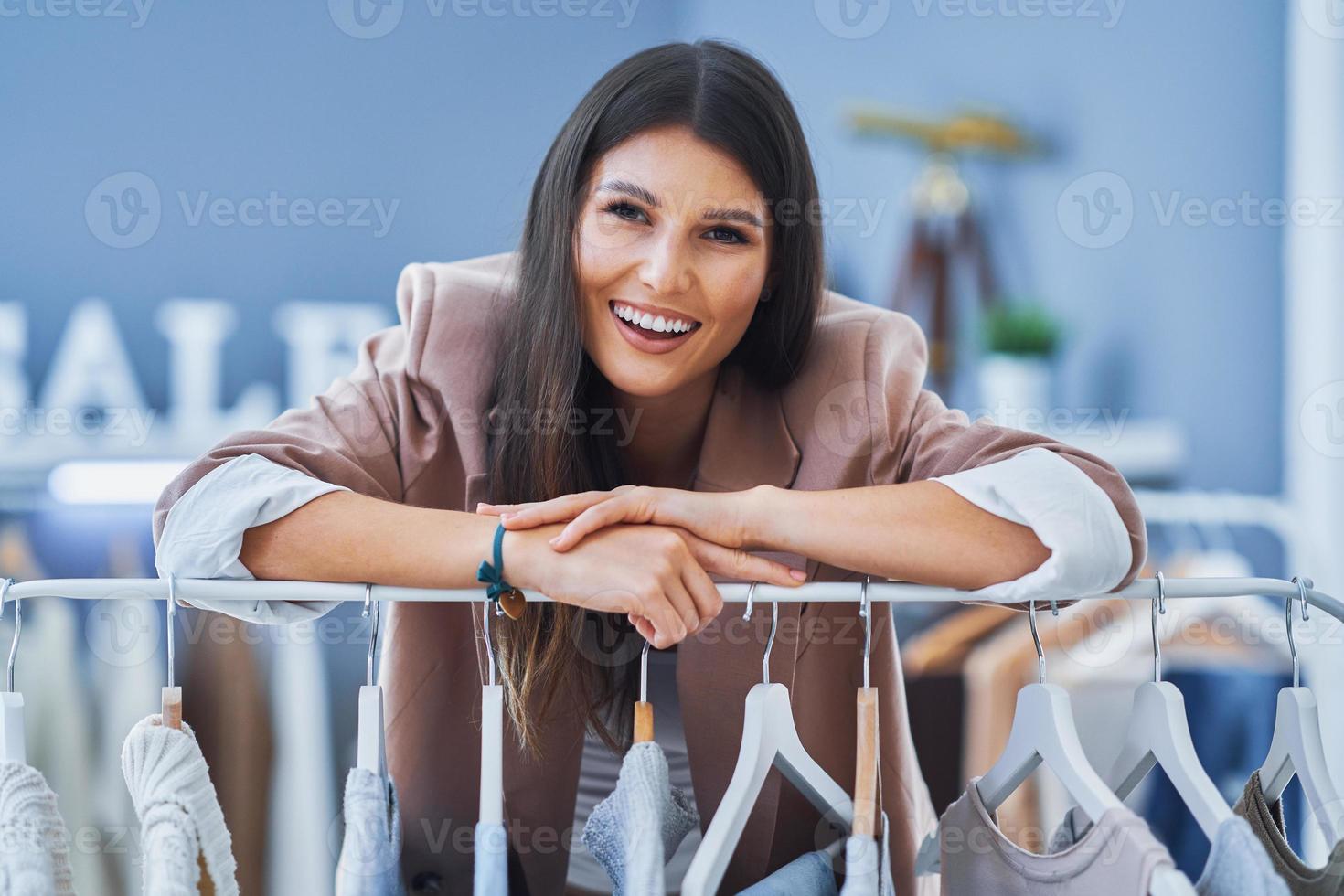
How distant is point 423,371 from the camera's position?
1.24 m

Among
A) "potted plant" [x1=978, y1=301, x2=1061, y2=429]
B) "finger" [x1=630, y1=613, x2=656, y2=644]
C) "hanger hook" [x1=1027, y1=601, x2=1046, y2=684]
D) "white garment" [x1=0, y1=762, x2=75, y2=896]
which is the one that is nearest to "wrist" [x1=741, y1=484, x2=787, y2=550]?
"finger" [x1=630, y1=613, x2=656, y2=644]

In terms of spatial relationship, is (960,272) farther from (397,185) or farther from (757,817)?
(757,817)

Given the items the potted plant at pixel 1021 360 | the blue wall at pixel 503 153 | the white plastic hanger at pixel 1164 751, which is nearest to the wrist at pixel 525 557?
the white plastic hanger at pixel 1164 751

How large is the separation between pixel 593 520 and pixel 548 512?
0.04 meters

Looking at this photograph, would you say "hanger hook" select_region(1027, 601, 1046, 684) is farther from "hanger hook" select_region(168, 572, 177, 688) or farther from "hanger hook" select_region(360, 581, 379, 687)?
"hanger hook" select_region(168, 572, 177, 688)

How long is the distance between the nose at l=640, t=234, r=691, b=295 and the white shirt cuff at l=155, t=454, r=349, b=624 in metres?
0.39

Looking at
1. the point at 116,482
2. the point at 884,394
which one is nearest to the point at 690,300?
the point at 884,394

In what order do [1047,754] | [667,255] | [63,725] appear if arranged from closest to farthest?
1. [1047,754]
2. [667,255]
3. [63,725]

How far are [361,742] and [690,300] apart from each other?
57 cm

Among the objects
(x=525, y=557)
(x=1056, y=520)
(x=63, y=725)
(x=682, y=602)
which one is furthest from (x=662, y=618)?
(x=63, y=725)

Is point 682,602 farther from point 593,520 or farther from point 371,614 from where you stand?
point 371,614

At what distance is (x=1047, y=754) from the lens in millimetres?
891

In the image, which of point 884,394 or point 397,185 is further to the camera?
point 397,185

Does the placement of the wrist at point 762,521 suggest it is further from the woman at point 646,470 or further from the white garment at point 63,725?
the white garment at point 63,725
